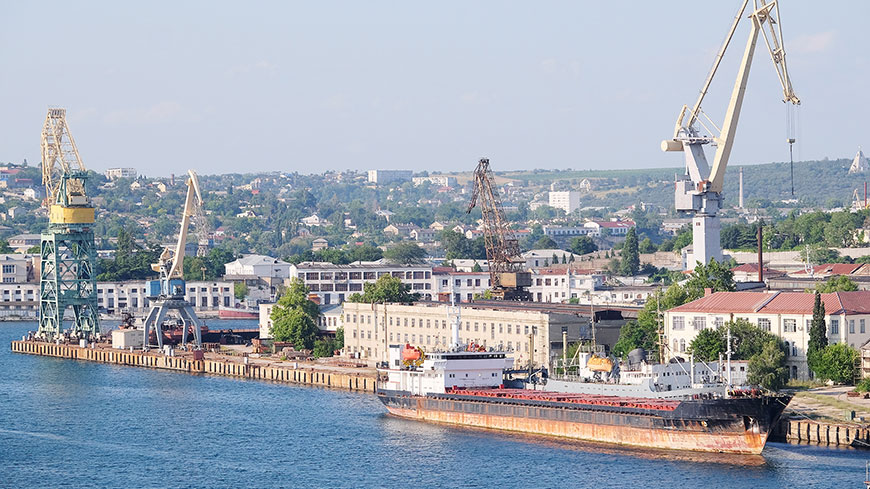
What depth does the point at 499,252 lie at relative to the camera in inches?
5694

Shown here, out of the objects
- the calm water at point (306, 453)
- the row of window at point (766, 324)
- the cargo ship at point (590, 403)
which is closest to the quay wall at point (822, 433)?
the calm water at point (306, 453)

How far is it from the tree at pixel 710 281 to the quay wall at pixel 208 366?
22279mm

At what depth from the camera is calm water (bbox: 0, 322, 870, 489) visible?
228ft

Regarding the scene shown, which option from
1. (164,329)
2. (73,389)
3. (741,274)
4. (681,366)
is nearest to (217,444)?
(681,366)

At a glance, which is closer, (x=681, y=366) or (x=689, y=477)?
(x=689, y=477)

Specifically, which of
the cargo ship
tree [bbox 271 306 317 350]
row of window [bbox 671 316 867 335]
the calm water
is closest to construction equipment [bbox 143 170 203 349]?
tree [bbox 271 306 317 350]

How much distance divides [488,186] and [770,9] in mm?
39953

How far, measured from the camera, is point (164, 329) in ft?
480

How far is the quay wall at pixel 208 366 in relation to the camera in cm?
10788

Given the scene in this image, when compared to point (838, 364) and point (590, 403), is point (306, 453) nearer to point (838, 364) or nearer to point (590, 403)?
point (590, 403)

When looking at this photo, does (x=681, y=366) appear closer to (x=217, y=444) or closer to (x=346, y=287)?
(x=217, y=444)

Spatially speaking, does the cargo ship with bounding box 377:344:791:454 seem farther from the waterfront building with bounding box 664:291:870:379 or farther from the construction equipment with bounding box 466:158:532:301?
the construction equipment with bounding box 466:158:532:301

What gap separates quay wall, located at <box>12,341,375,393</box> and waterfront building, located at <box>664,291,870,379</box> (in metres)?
20.7

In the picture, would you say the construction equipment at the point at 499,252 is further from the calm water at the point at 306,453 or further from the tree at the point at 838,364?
the tree at the point at 838,364
